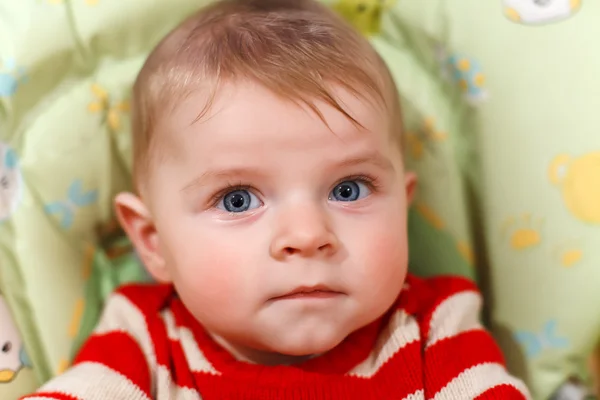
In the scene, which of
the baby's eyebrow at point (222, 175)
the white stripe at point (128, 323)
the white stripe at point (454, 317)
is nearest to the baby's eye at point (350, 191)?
the baby's eyebrow at point (222, 175)

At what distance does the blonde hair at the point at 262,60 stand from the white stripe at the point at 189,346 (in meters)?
0.20

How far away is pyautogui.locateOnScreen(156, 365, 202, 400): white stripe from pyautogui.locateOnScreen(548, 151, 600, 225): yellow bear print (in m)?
0.58

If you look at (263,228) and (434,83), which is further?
(434,83)

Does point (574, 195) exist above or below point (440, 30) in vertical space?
below

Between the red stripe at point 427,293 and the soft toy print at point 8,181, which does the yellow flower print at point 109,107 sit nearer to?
the soft toy print at point 8,181

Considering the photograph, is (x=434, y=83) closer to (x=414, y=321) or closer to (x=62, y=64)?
(x=414, y=321)

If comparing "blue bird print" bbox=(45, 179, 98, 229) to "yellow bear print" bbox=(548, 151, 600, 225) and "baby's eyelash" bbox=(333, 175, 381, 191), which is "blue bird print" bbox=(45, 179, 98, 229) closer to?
"baby's eyelash" bbox=(333, 175, 381, 191)

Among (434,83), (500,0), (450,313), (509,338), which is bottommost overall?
(509,338)

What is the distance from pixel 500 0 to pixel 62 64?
25.6 inches

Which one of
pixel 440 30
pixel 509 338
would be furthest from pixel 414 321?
pixel 440 30

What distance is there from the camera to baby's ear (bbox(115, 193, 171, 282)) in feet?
3.47

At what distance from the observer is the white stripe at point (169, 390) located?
3.20 ft

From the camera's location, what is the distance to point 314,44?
94cm

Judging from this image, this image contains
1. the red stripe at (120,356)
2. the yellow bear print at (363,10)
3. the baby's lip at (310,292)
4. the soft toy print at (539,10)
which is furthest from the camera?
the yellow bear print at (363,10)
